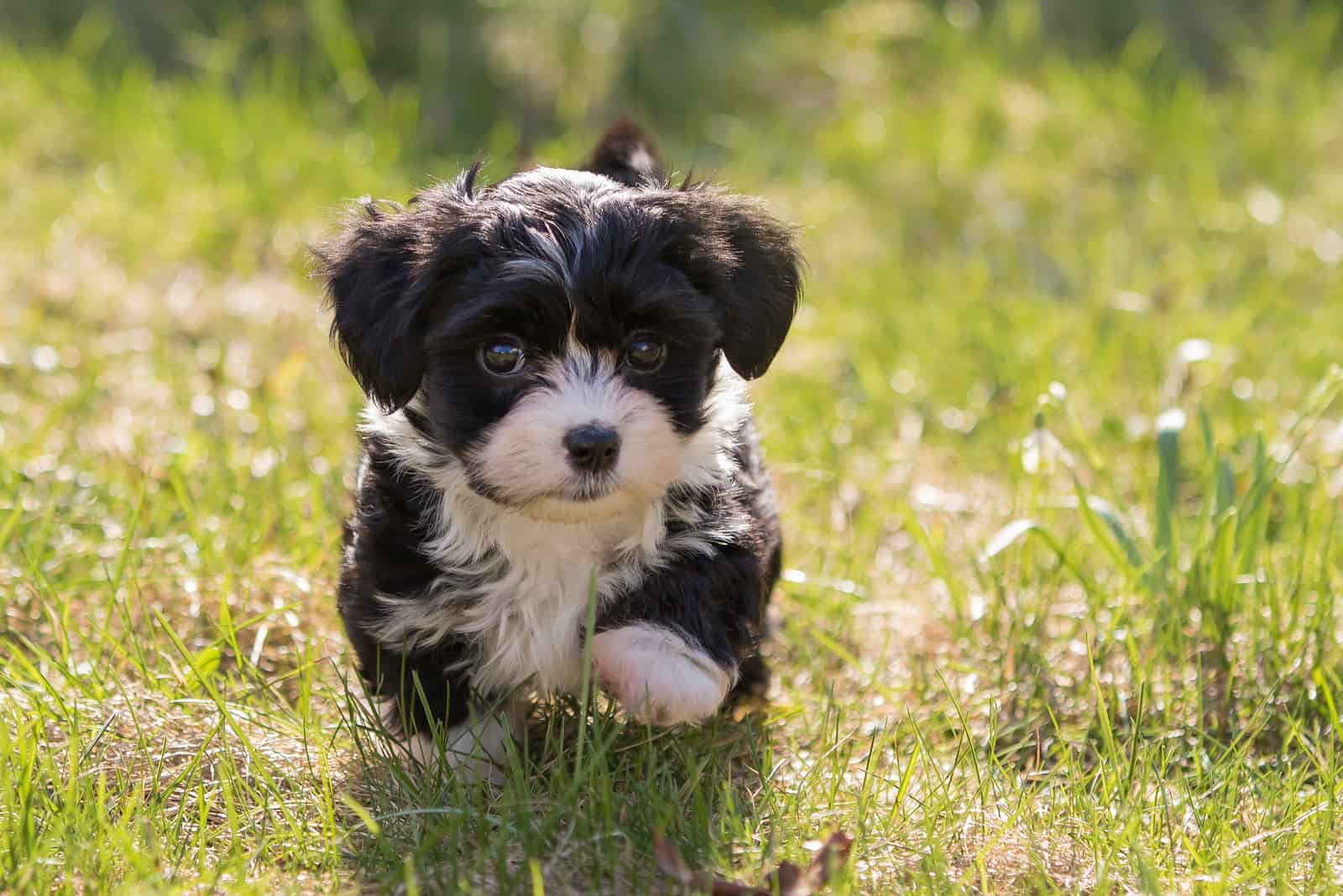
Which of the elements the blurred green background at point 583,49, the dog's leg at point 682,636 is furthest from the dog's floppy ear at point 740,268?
the blurred green background at point 583,49

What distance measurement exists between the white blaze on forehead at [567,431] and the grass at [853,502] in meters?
0.48

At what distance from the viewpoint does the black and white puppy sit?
102 inches

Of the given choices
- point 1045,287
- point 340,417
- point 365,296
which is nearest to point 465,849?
point 365,296

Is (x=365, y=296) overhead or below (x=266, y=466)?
overhead

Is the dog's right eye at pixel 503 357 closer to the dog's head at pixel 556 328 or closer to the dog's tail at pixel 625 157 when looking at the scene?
the dog's head at pixel 556 328

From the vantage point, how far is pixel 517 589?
9.16 feet

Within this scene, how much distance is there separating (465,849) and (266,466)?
182 cm

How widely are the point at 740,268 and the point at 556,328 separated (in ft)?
1.42

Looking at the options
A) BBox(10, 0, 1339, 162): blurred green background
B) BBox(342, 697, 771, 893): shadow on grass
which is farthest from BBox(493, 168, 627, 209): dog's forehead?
BBox(10, 0, 1339, 162): blurred green background

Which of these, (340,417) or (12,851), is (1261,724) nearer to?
(12,851)

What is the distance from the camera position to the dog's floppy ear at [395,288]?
8.74ft

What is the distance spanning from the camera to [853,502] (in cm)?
418

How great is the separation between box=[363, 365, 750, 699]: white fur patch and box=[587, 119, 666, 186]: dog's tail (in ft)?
2.22

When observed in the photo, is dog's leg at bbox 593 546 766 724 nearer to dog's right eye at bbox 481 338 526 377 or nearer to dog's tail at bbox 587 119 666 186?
dog's right eye at bbox 481 338 526 377
